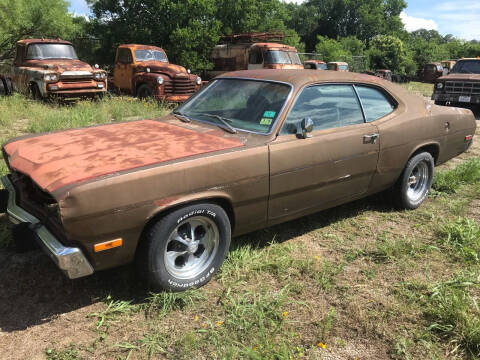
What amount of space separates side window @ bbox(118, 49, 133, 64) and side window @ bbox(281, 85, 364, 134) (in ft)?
31.6

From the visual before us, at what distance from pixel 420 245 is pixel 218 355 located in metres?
2.25

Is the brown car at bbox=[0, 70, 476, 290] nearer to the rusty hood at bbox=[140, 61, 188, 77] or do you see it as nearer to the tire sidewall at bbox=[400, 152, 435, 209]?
the tire sidewall at bbox=[400, 152, 435, 209]

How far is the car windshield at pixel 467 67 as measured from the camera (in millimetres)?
11703

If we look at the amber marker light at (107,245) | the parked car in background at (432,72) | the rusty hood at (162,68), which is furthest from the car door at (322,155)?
the parked car in background at (432,72)

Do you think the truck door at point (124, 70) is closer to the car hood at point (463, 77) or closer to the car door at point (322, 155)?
the car hood at point (463, 77)

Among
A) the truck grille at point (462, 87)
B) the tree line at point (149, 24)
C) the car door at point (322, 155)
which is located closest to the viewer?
the car door at point (322, 155)

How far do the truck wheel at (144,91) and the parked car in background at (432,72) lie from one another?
25.6 m

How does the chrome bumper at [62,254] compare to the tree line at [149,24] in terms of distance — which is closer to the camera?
the chrome bumper at [62,254]

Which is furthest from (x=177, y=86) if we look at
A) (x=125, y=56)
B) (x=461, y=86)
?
(x=461, y=86)

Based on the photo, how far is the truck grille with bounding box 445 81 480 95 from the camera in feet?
36.4

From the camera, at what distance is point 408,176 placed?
4281mm

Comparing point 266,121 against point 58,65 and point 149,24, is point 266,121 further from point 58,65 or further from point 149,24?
point 149,24

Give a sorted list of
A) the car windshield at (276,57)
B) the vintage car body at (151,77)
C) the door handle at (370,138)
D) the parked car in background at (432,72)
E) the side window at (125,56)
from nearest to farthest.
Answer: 1. the door handle at (370,138)
2. the vintage car body at (151,77)
3. the side window at (125,56)
4. the car windshield at (276,57)
5. the parked car in background at (432,72)

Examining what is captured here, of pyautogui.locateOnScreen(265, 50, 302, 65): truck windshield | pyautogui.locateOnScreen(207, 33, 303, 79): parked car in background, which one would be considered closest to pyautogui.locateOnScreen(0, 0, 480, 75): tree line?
pyautogui.locateOnScreen(207, 33, 303, 79): parked car in background
